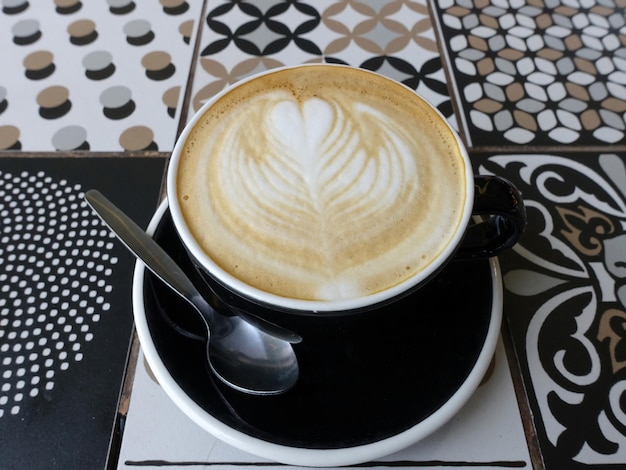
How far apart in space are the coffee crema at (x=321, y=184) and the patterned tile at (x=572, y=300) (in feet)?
0.60

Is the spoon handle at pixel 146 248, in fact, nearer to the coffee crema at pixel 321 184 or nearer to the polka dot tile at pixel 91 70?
the coffee crema at pixel 321 184

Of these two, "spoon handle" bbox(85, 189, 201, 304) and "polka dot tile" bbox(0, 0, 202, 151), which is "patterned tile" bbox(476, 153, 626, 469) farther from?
"polka dot tile" bbox(0, 0, 202, 151)

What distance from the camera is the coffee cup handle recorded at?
46 cm

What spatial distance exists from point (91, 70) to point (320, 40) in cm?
32

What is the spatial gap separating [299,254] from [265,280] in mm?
33

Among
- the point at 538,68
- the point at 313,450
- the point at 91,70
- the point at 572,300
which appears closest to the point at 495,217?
the point at 572,300

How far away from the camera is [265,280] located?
1.35ft

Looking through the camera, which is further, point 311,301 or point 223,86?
point 223,86

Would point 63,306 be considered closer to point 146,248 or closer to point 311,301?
point 146,248

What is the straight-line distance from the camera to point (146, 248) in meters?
0.50

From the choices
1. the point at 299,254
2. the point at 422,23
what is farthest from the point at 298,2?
the point at 299,254

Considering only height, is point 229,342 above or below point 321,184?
below

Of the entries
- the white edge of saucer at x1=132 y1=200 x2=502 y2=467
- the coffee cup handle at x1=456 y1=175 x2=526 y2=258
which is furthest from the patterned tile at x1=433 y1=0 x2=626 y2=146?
the white edge of saucer at x1=132 y1=200 x2=502 y2=467

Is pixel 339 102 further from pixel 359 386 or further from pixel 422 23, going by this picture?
pixel 422 23
